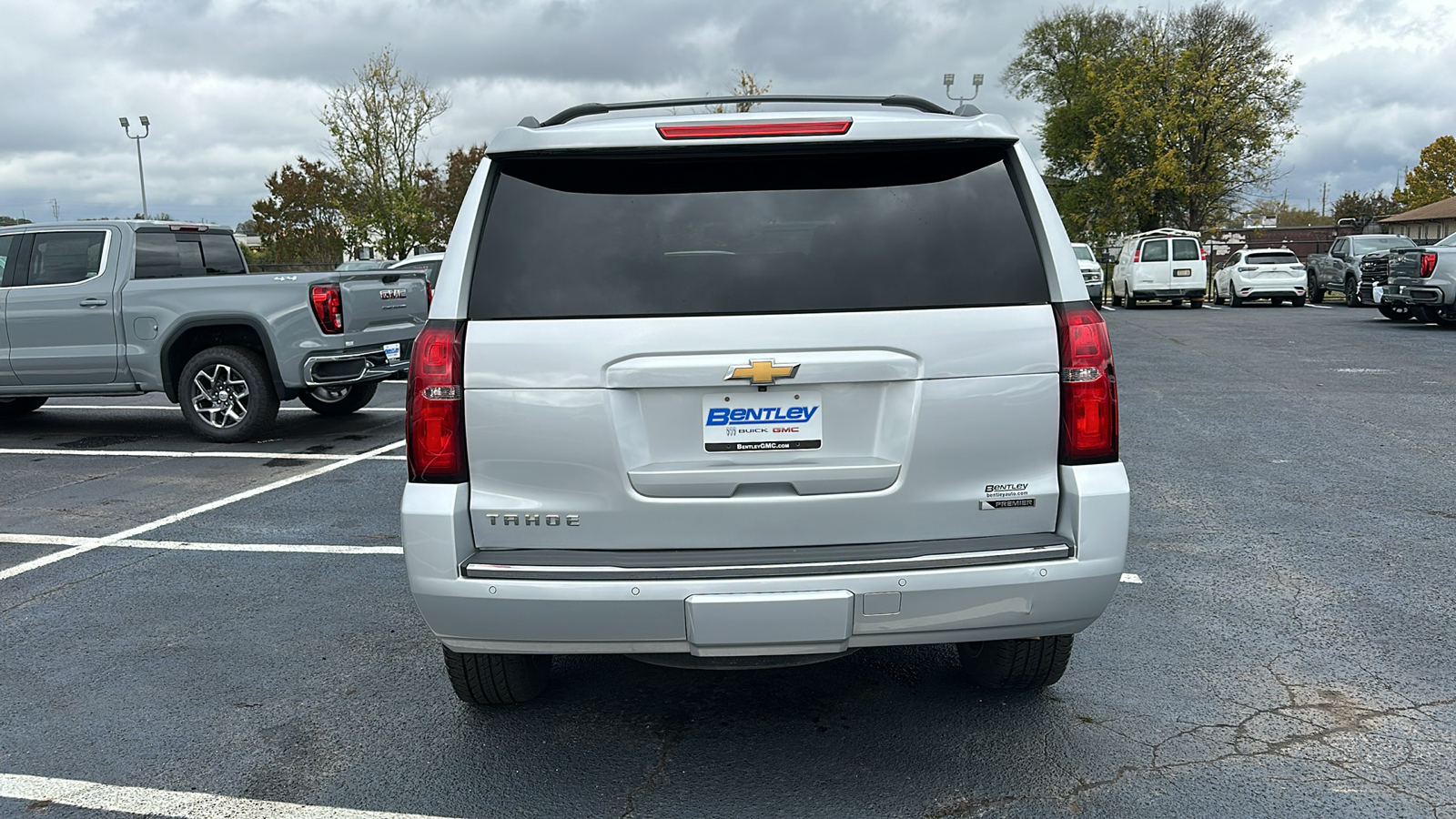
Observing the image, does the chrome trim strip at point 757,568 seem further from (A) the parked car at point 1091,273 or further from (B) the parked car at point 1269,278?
(B) the parked car at point 1269,278

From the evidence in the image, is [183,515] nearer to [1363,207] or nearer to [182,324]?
[182,324]

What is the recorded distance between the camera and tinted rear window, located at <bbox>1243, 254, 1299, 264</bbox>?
28.7 meters

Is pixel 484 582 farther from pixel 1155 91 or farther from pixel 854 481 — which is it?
pixel 1155 91

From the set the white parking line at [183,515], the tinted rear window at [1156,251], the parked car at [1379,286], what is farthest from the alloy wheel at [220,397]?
the tinted rear window at [1156,251]

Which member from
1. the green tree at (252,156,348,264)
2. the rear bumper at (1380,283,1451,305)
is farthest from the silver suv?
the green tree at (252,156,348,264)

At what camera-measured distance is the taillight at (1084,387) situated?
3.13 metres

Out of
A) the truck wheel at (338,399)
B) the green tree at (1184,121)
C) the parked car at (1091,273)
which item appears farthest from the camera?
the green tree at (1184,121)

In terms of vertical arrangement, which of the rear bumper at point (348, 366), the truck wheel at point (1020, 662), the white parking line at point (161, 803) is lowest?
the white parking line at point (161, 803)

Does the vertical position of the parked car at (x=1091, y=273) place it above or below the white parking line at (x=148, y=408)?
above

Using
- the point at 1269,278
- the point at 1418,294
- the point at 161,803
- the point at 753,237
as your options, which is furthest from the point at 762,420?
the point at 1269,278

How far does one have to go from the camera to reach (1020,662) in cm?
377

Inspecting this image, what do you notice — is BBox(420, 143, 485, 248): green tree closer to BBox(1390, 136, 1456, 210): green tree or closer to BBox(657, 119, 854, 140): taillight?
BBox(657, 119, 854, 140): taillight

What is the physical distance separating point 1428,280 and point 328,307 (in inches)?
707

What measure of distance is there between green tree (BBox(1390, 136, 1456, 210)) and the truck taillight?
90.7m
